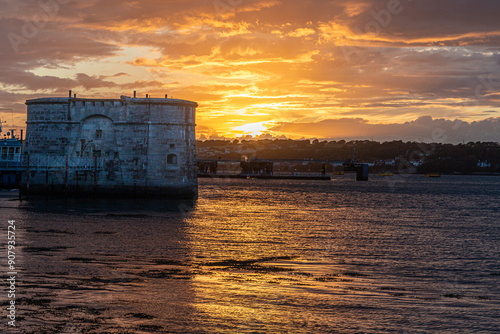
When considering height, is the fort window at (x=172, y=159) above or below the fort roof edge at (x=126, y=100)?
below

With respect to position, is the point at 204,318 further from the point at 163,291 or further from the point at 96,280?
the point at 96,280

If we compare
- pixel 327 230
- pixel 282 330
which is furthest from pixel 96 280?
pixel 327 230

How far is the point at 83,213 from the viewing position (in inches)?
1873

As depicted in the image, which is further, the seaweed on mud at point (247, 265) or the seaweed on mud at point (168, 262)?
the seaweed on mud at point (168, 262)

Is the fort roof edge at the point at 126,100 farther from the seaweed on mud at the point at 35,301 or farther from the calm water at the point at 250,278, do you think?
the seaweed on mud at the point at 35,301

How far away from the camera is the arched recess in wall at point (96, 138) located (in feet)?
208

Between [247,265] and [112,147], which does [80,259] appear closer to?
[247,265]

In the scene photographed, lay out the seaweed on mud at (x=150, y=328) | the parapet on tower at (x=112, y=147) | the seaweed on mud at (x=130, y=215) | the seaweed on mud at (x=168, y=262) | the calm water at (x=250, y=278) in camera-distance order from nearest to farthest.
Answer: the seaweed on mud at (x=150, y=328)
the calm water at (x=250, y=278)
the seaweed on mud at (x=168, y=262)
the seaweed on mud at (x=130, y=215)
the parapet on tower at (x=112, y=147)

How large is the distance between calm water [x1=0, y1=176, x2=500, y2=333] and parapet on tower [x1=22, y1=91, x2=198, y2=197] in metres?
20.6

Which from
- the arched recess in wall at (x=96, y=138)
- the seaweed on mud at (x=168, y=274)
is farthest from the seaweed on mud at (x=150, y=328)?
the arched recess in wall at (x=96, y=138)

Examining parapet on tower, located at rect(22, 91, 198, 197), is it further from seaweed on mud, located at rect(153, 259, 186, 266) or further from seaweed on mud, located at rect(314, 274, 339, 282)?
seaweed on mud, located at rect(314, 274, 339, 282)

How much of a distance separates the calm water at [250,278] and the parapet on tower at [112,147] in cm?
2061

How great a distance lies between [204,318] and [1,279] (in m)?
7.55

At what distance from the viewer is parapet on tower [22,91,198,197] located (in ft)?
204
